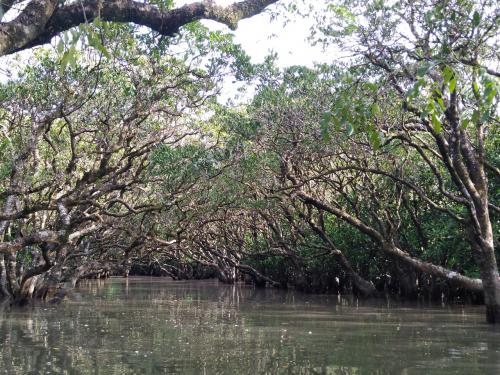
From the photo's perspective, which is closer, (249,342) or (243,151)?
(249,342)

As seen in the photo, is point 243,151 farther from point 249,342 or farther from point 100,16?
point 100,16

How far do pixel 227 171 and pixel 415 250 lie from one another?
24.2ft

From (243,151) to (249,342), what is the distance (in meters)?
9.14

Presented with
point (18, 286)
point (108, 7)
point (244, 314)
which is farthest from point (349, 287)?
point (108, 7)

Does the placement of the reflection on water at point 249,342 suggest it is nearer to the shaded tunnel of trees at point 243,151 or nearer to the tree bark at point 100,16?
the shaded tunnel of trees at point 243,151

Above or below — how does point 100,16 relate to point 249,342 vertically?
above

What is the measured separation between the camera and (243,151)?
65.1ft

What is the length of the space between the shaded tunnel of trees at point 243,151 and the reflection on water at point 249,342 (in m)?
1.65

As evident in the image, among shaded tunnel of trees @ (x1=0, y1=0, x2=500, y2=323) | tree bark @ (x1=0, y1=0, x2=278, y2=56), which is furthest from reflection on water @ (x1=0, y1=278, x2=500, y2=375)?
tree bark @ (x1=0, y1=0, x2=278, y2=56)

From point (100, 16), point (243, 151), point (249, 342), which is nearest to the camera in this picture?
point (100, 16)

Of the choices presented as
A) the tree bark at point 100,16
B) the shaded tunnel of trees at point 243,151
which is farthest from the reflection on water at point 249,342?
the tree bark at point 100,16

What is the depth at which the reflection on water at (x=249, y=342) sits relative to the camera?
891 centimetres

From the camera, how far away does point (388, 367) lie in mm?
8914

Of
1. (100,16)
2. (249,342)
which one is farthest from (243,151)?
(100,16)
